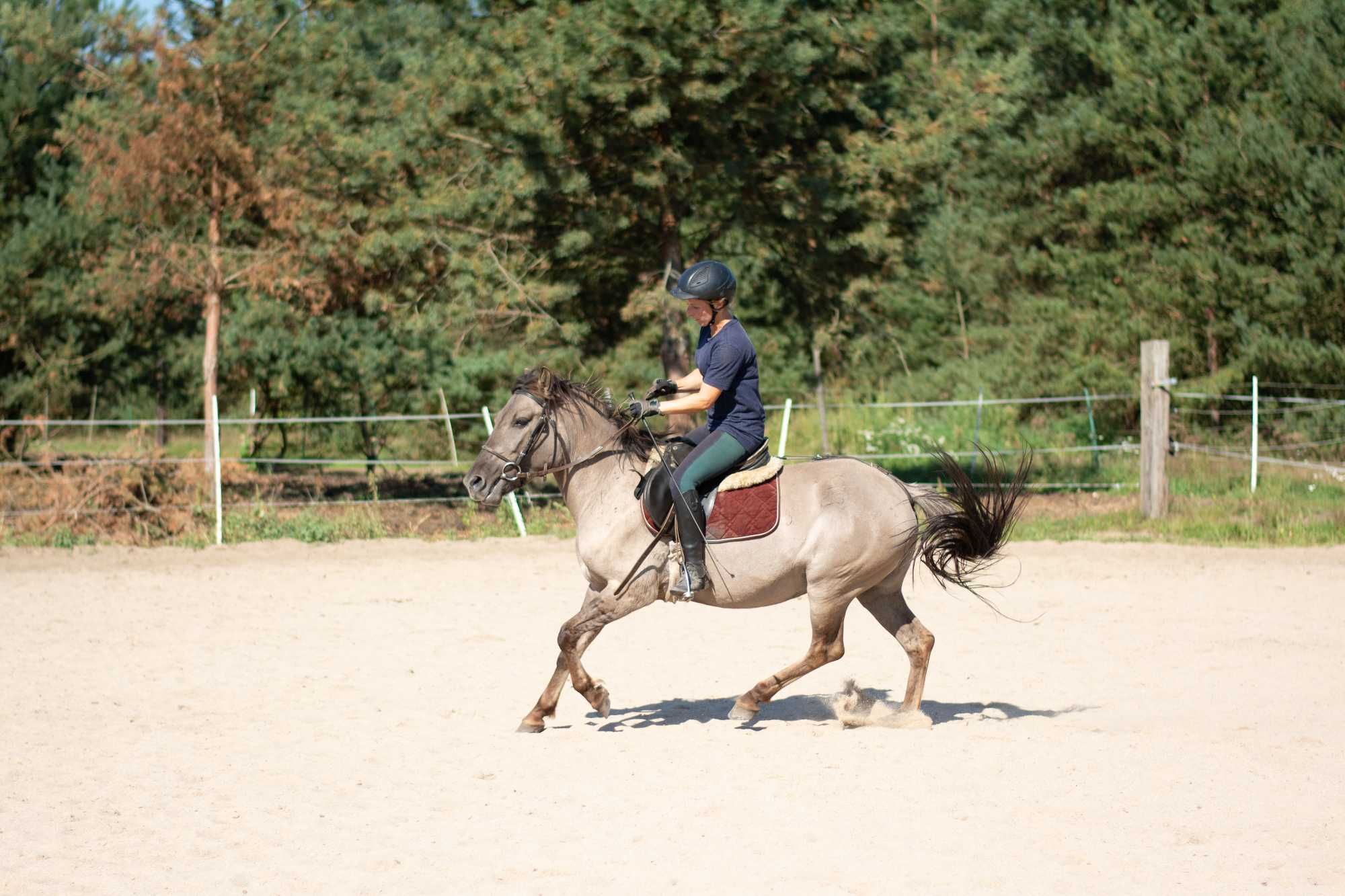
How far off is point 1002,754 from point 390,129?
1421cm

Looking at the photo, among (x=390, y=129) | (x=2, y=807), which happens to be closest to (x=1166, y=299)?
(x=390, y=129)

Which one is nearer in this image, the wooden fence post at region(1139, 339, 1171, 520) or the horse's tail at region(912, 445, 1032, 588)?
the horse's tail at region(912, 445, 1032, 588)

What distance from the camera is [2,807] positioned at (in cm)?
571

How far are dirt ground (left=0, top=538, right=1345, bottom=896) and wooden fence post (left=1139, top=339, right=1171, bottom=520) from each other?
12.2ft

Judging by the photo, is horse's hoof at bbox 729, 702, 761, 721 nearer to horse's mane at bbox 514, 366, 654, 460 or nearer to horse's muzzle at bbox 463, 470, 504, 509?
horse's mane at bbox 514, 366, 654, 460

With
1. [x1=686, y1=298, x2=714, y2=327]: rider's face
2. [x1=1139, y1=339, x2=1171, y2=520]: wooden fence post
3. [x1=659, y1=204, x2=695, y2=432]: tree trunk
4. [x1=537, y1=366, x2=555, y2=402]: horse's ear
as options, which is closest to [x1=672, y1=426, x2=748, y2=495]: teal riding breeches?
[x1=686, y1=298, x2=714, y2=327]: rider's face

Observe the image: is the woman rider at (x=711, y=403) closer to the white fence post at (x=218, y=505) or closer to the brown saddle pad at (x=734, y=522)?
the brown saddle pad at (x=734, y=522)

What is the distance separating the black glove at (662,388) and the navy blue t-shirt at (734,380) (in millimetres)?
174

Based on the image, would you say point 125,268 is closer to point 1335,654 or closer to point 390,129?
point 390,129

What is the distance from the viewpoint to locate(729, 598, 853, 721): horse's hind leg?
7.03 meters

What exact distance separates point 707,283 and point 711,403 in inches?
24.3

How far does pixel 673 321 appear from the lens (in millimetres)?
17984

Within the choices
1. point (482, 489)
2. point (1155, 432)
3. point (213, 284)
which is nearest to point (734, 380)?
point (482, 489)

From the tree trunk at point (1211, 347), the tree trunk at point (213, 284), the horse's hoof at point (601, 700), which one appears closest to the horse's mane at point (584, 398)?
the horse's hoof at point (601, 700)
